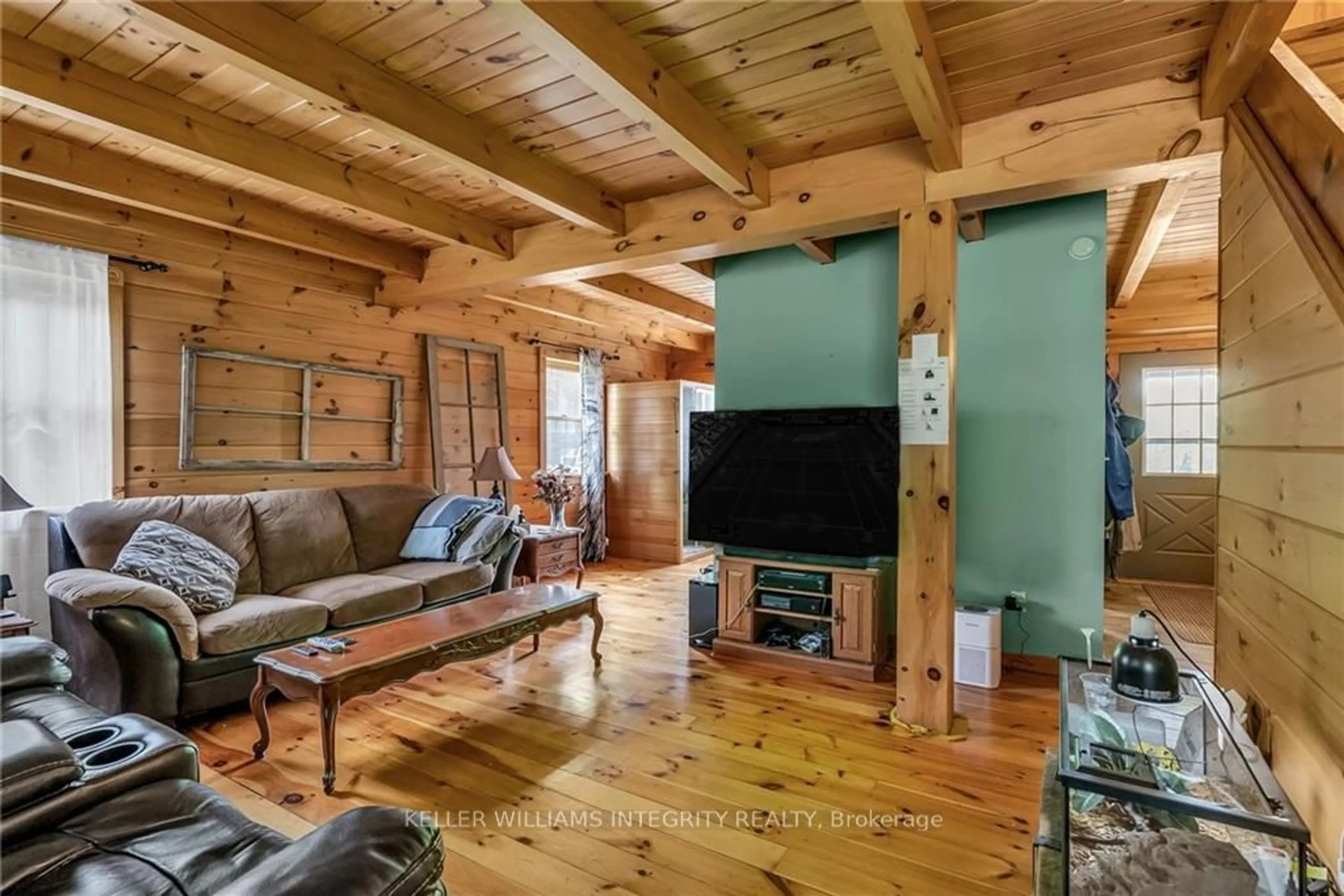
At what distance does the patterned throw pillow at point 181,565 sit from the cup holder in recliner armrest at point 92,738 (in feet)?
5.03

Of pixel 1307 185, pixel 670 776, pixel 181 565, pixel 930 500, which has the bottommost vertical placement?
pixel 670 776

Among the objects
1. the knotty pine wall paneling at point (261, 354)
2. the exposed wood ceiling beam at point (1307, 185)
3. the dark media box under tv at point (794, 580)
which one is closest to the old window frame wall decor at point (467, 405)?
the knotty pine wall paneling at point (261, 354)

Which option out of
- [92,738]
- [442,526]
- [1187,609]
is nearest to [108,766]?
[92,738]

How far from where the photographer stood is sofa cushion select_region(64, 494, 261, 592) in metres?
2.84

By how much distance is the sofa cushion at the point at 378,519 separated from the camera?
3.88m

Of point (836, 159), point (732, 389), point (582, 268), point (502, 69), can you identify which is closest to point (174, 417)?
point (582, 268)

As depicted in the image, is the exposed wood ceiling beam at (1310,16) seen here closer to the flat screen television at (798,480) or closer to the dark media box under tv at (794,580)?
the flat screen television at (798,480)

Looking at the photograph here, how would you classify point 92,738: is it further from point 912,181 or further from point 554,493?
point 554,493

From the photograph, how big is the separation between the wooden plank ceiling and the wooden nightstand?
2586 millimetres

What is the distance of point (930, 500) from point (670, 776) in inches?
59.1

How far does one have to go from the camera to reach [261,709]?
2412 mm

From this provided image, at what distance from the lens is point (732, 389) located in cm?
398

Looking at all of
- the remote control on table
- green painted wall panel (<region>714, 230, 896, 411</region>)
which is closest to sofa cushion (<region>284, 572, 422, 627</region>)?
the remote control on table

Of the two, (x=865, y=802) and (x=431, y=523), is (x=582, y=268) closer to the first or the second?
(x=431, y=523)
